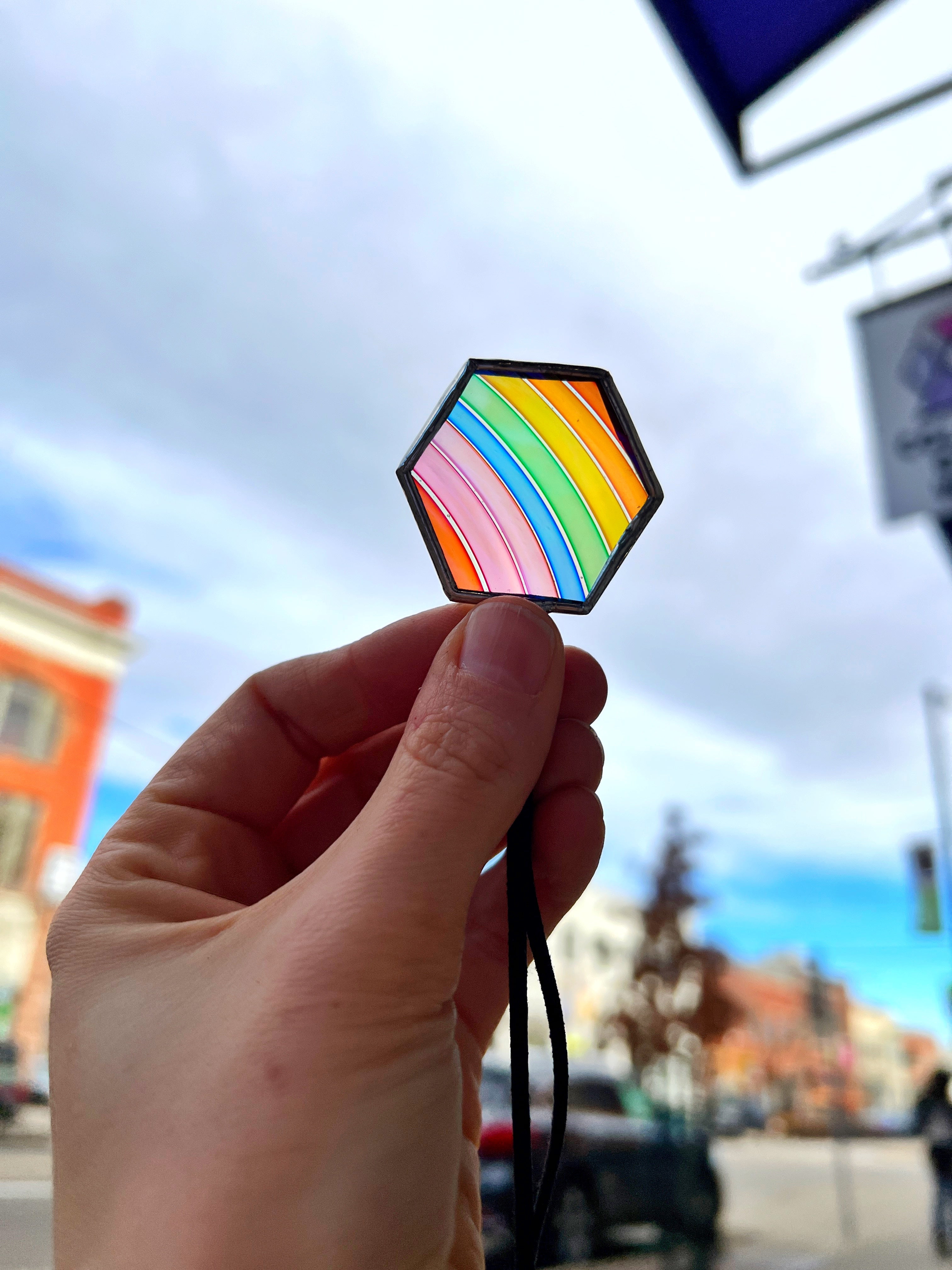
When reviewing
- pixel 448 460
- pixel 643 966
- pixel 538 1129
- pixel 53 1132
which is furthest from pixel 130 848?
pixel 643 966

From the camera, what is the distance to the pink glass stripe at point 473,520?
28.1 inches

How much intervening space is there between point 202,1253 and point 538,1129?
1.54 meters

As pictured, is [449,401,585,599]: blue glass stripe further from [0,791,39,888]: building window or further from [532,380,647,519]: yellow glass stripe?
[0,791,39,888]: building window

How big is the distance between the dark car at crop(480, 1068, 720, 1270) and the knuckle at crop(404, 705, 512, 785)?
9.58ft

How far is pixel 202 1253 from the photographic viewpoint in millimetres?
498

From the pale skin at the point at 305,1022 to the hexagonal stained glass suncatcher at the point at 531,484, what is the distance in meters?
0.08

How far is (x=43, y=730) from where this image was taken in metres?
7.45

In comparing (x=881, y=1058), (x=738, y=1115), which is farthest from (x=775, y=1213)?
(x=881, y=1058)

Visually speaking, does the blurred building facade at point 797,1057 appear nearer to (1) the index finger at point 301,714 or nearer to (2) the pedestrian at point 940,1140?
(2) the pedestrian at point 940,1140

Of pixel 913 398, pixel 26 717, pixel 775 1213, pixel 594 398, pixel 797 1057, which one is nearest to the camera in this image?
pixel 594 398

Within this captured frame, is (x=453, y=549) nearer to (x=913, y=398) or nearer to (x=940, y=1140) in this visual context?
(x=913, y=398)

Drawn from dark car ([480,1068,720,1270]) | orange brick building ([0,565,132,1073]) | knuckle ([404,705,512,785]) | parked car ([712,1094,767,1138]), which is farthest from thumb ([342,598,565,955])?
parked car ([712,1094,767,1138])

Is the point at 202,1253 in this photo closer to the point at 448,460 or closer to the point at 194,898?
the point at 194,898

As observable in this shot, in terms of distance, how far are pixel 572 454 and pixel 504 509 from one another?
7cm
